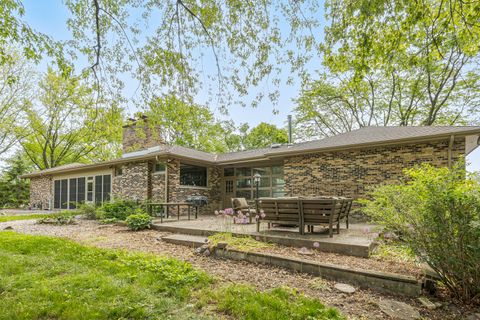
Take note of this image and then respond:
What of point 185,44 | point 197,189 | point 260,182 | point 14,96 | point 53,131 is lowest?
point 197,189

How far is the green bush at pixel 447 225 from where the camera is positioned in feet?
9.10

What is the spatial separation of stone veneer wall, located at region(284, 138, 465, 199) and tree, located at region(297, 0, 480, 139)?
217cm

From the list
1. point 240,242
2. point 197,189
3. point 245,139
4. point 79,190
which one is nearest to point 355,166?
point 240,242

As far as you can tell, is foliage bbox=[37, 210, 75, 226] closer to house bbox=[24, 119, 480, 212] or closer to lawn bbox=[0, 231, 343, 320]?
house bbox=[24, 119, 480, 212]

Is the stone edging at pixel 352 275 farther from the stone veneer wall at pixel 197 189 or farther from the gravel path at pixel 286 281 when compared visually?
the stone veneer wall at pixel 197 189

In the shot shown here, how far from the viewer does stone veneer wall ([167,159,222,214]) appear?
11.4m

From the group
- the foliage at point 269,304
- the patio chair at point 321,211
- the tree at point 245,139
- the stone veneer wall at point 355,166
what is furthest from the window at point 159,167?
the tree at point 245,139

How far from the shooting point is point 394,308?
2.72 metres

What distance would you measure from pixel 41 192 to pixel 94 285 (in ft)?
65.9

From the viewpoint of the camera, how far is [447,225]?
9.48 feet

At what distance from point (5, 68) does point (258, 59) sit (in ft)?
77.3

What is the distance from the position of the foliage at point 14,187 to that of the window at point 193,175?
17.8 m

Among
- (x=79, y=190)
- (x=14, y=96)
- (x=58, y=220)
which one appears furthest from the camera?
(x=14, y=96)

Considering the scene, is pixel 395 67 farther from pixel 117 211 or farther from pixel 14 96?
pixel 14 96
